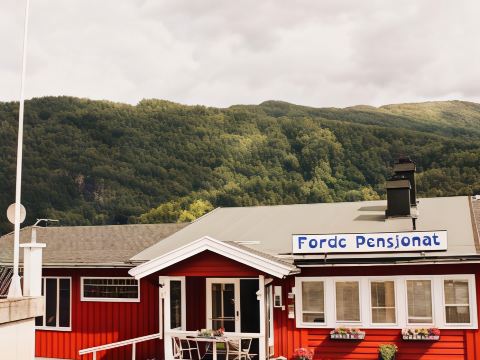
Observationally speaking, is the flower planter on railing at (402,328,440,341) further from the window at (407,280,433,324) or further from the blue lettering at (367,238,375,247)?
the blue lettering at (367,238,375,247)

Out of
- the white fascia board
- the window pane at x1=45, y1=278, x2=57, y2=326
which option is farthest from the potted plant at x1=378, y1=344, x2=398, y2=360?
the window pane at x1=45, y1=278, x2=57, y2=326

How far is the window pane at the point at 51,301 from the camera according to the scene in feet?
63.8

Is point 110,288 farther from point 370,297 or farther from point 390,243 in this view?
point 390,243

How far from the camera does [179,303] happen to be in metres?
17.5

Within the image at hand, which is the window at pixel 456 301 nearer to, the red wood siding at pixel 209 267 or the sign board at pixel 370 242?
the sign board at pixel 370 242

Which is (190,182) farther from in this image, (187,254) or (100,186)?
(187,254)

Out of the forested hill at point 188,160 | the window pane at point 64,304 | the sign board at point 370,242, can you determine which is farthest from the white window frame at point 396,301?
the forested hill at point 188,160

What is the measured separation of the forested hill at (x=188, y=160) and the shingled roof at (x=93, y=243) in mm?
39285

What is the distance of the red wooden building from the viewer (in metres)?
15.6

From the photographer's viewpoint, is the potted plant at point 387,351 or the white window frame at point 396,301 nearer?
the potted plant at point 387,351

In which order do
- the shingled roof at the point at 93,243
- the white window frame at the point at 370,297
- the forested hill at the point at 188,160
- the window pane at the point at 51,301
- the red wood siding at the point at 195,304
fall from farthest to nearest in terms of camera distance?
the forested hill at the point at 188,160, the window pane at the point at 51,301, the shingled roof at the point at 93,243, the red wood siding at the point at 195,304, the white window frame at the point at 370,297

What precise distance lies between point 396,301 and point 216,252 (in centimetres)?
486

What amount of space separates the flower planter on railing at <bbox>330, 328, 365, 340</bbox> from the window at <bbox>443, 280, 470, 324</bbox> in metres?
2.21

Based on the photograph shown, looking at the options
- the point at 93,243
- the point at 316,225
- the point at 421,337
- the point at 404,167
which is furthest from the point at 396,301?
the point at 93,243
